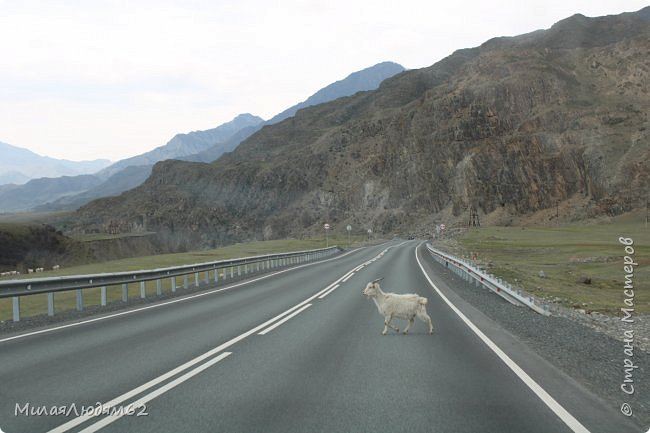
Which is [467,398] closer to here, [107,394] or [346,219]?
[107,394]

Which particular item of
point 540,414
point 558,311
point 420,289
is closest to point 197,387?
point 540,414

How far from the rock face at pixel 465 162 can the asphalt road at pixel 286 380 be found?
121984 millimetres

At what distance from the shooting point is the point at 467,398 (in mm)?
6078

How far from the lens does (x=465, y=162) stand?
138 metres

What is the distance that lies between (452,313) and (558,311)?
3865 millimetres

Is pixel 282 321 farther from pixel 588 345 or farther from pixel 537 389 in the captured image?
pixel 537 389

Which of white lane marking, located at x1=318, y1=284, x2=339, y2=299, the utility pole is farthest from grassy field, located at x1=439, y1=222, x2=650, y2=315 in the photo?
the utility pole

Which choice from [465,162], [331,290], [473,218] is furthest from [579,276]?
[465,162]

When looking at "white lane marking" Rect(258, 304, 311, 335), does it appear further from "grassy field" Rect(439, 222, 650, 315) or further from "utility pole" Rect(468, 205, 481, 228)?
"utility pole" Rect(468, 205, 481, 228)

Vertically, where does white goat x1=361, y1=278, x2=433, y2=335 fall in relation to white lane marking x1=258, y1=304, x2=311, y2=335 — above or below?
above

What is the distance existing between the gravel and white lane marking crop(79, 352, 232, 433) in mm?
4958

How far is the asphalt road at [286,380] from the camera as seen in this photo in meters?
5.33

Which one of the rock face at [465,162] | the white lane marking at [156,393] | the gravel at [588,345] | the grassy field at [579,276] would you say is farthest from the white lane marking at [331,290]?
the rock face at [465,162]

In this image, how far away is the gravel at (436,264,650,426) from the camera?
6660 millimetres
